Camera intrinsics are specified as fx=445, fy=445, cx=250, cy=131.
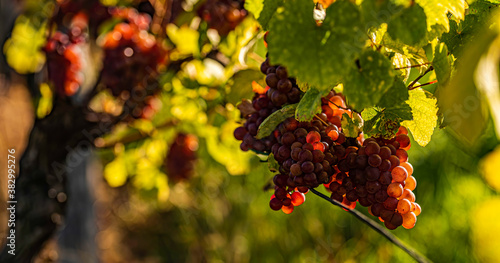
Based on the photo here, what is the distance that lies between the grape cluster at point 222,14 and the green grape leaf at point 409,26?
1.87ft

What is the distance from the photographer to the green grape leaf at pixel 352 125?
1.43 feet

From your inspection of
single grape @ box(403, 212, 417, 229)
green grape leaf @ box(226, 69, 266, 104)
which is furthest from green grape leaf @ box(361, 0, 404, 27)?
green grape leaf @ box(226, 69, 266, 104)

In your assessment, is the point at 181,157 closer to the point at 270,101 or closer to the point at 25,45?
the point at 25,45

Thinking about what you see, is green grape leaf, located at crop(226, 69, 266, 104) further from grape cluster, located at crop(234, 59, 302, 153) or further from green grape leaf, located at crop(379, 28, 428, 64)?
green grape leaf, located at crop(379, 28, 428, 64)

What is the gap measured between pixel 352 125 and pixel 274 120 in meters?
0.09

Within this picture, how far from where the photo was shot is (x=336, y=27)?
33 cm

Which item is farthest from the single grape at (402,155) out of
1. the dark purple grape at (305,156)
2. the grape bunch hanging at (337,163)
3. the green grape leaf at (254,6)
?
the green grape leaf at (254,6)

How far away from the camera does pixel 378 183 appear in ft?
1.44

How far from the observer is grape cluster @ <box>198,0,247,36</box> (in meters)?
0.88

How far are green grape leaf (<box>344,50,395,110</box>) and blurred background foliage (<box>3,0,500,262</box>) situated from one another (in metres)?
0.08

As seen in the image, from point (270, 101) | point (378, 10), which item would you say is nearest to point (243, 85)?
point (270, 101)

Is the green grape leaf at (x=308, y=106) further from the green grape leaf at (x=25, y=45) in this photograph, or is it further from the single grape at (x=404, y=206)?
the green grape leaf at (x=25, y=45)

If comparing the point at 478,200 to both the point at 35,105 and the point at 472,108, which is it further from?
the point at 472,108

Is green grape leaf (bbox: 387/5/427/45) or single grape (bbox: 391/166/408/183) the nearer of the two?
green grape leaf (bbox: 387/5/427/45)
